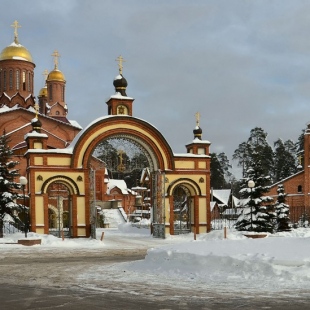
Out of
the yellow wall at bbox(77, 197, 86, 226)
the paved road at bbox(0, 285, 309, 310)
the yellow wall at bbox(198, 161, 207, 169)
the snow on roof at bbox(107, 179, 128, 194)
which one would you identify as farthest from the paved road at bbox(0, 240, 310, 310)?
the snow on roof at bbox(107, 179, 128, 194)

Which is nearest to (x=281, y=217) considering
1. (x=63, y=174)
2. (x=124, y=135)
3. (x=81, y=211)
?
(x=124, y=135)

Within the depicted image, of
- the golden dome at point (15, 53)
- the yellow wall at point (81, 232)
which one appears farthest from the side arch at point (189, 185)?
the golden dome at point (15, 53)

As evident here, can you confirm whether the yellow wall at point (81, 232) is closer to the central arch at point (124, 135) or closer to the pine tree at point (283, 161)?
the central arch at point (124, 135)

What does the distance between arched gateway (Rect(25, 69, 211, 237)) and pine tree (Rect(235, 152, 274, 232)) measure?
2582 millimetres

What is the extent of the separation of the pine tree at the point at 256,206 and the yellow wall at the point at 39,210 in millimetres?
11192

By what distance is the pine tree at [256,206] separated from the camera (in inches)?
1160

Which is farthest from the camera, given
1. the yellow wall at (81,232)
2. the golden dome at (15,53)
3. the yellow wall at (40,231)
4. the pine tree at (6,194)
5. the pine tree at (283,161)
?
the pine tree at (283,161)

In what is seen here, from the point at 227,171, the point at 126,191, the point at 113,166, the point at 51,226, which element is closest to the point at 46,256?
the point at 113,166

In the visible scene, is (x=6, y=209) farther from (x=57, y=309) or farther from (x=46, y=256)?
(x=57, y=309)

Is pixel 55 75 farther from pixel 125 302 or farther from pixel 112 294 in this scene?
pixel 125 302

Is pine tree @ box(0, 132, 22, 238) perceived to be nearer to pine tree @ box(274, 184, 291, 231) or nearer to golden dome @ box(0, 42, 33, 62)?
pine tree @ box(274, 184, 291, 231)

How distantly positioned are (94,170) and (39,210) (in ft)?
12.1

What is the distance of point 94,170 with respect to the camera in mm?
29203

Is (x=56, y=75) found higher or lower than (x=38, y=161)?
higher
